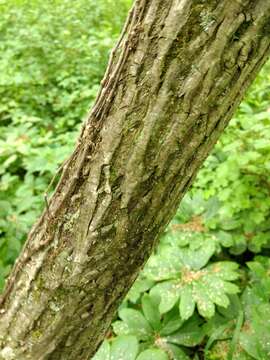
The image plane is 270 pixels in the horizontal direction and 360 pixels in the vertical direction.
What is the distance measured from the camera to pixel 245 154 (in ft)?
6.18

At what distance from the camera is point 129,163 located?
89cm

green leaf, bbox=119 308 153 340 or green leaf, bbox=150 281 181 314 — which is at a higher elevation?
green leaf, bbox=150 281 181 314

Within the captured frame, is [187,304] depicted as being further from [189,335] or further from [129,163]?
[129,163]

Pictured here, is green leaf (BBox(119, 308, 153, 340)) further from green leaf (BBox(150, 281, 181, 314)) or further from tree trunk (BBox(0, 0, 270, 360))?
tree trunk (BBox(0, 0, 270, 360))

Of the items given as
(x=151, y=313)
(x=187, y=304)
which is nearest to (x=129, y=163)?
(x=187, y=304)

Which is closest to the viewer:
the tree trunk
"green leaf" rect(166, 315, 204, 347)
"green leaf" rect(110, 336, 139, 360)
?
the tree trunk

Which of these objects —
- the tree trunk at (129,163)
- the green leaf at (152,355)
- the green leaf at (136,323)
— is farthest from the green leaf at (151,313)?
the tree trunk at (129,163)

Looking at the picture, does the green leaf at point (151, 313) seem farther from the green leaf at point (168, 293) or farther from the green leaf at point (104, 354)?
the green leaf at point (104, 354)

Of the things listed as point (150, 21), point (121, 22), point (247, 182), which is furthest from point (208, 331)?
point (121, 22)

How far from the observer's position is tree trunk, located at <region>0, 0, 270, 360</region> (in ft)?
2.50

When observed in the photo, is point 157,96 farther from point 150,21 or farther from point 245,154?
point 245,154

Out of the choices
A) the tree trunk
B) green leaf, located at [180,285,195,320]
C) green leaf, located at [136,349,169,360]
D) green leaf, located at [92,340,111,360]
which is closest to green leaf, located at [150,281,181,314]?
green leaf, located at [180,285,195,320]

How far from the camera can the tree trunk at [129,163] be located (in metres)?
0.76

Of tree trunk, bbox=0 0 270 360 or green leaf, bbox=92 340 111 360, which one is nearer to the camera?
tree trunk, bbox=0 0 270 360
